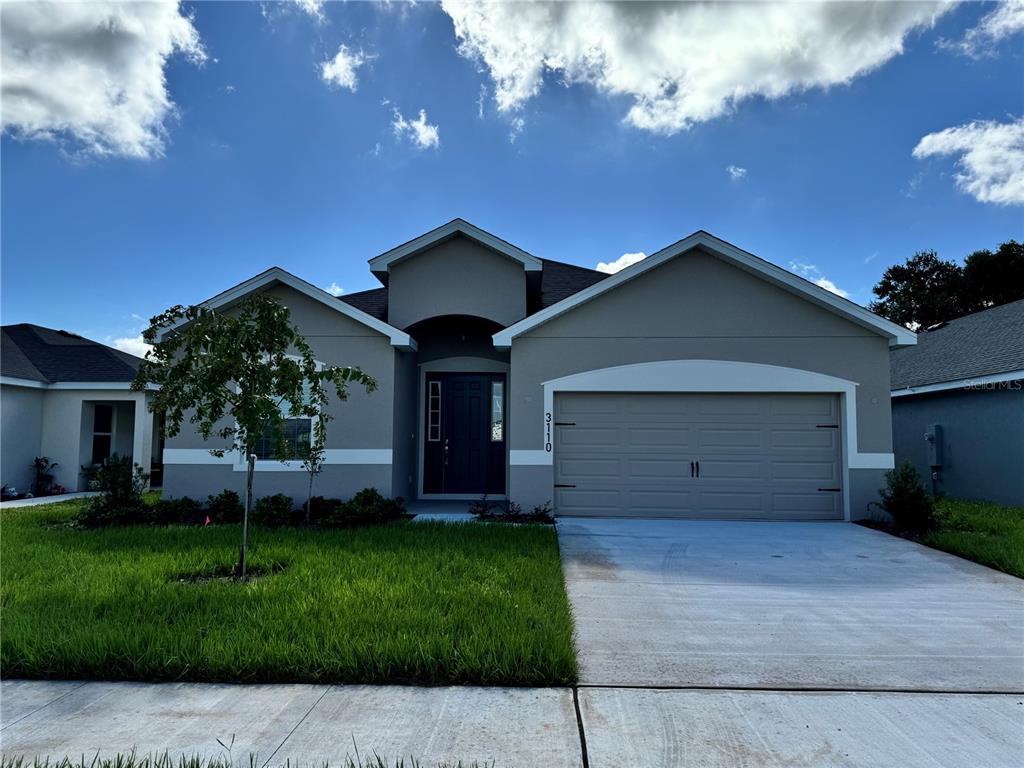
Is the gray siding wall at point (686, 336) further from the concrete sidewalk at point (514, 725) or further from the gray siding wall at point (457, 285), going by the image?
the concrete sidewalk at point (514, 725)

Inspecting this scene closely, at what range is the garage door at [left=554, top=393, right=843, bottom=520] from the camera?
32.8 ft

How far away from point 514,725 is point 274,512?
23.0 ft

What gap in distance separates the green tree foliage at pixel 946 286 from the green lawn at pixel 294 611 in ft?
120

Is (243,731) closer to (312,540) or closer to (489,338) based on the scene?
(312,540)

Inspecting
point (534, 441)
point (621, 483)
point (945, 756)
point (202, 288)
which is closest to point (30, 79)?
point (202, 288)

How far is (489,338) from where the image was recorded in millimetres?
12383

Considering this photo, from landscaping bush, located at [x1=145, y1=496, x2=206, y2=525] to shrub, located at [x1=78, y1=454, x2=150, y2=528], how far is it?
0.14 m

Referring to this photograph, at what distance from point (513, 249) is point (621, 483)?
4.98m

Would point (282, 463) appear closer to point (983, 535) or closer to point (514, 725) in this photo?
point (514, 725)

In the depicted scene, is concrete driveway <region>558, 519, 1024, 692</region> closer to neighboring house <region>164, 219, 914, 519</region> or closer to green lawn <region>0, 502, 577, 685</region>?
green lawn <region>0, 502, 577, 685</region>

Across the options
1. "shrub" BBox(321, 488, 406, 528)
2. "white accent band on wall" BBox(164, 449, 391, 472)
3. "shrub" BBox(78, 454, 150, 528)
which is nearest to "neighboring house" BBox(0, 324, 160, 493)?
"white accent band on wall" BBox(164, 449, 391, 472)

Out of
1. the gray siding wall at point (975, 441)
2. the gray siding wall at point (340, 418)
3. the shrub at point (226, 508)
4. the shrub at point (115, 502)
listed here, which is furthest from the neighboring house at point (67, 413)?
the gray siding wall at point (975, 441)

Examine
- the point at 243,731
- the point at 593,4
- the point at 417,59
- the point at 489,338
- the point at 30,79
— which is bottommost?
the point at 243,731

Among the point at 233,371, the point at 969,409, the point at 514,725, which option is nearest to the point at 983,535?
the point at 969,409
